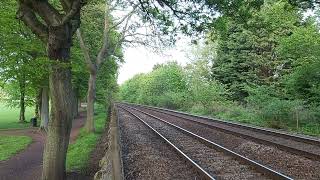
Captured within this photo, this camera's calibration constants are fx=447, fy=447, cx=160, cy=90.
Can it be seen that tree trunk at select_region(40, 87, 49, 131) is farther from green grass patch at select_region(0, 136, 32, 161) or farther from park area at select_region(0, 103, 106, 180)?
green grass patch at select_region(0, 136, 32, 161)

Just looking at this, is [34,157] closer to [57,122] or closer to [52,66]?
[57,122]

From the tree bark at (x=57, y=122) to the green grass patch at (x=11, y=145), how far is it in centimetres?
711

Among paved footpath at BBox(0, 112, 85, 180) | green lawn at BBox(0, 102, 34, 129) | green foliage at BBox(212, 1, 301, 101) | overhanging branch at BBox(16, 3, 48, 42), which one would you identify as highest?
green foliage at BBox(212, 1, 301, 101)

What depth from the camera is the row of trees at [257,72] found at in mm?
24781

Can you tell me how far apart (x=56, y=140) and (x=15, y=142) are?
12.7m

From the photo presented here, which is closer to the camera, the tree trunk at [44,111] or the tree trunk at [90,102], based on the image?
the tree trunk at [90,102]

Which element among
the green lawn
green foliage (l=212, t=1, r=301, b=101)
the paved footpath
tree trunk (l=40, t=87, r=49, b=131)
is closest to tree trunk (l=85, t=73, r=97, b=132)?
the paved footpath

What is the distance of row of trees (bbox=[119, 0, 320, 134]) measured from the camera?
81.3ft

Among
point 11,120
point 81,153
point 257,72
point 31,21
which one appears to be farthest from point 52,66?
point 11,120

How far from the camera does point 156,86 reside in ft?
236

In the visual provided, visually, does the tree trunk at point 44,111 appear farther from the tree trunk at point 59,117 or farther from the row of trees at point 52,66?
the tree trunk at point 59,117

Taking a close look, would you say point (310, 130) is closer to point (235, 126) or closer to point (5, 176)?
point (235, 126)

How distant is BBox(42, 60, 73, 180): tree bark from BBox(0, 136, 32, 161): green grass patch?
7.11m

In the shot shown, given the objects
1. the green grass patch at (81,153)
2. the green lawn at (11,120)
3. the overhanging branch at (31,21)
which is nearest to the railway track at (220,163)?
the green grass patch at (81,153)
